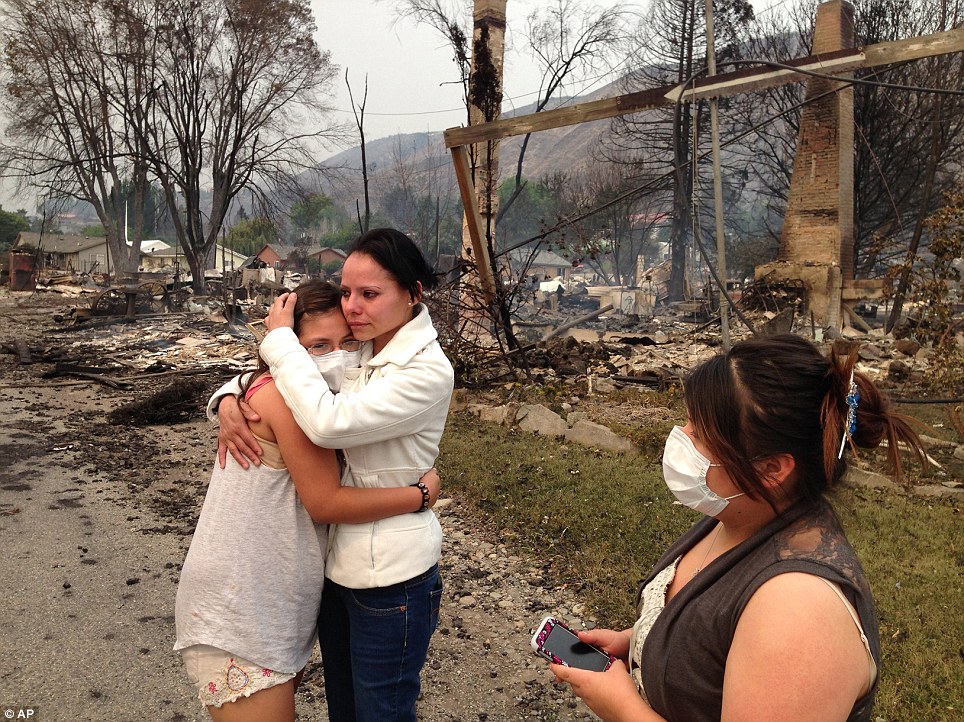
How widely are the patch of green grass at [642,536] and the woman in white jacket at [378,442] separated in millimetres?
2024

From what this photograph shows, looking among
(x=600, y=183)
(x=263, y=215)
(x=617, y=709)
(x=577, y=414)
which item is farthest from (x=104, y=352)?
(x=600, y=183)

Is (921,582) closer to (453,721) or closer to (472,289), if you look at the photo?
(453,721)

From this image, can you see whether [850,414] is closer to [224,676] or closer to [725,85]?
[224,676]

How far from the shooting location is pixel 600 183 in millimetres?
54594

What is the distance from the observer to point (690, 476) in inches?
62.6

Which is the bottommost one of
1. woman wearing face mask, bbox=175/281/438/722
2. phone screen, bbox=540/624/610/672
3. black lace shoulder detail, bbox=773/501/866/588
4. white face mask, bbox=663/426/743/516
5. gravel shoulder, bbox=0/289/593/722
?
gravel shoulder, bbox=0/289/593/722

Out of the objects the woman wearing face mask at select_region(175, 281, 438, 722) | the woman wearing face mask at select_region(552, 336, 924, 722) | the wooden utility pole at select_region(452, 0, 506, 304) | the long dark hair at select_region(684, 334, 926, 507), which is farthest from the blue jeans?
the wooden utility pole at select_region(452, 0, 506, 304)

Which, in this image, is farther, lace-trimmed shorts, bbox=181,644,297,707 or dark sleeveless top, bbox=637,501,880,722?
lace-trimmed shorts, bbox=181,644,297,707

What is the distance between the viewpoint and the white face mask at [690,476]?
5.18ft

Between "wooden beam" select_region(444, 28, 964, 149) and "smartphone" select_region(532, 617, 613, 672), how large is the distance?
6.77m

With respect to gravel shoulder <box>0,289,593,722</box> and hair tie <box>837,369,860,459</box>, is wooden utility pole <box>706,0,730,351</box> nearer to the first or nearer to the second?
gravel shoulder <box>0,289,593,722</box>

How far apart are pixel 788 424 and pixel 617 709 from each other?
672 mm

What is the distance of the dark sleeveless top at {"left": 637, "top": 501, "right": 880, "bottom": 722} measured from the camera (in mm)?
1357

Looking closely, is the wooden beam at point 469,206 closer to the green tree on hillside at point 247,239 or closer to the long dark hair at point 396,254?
the long dark hair at point 396,254
